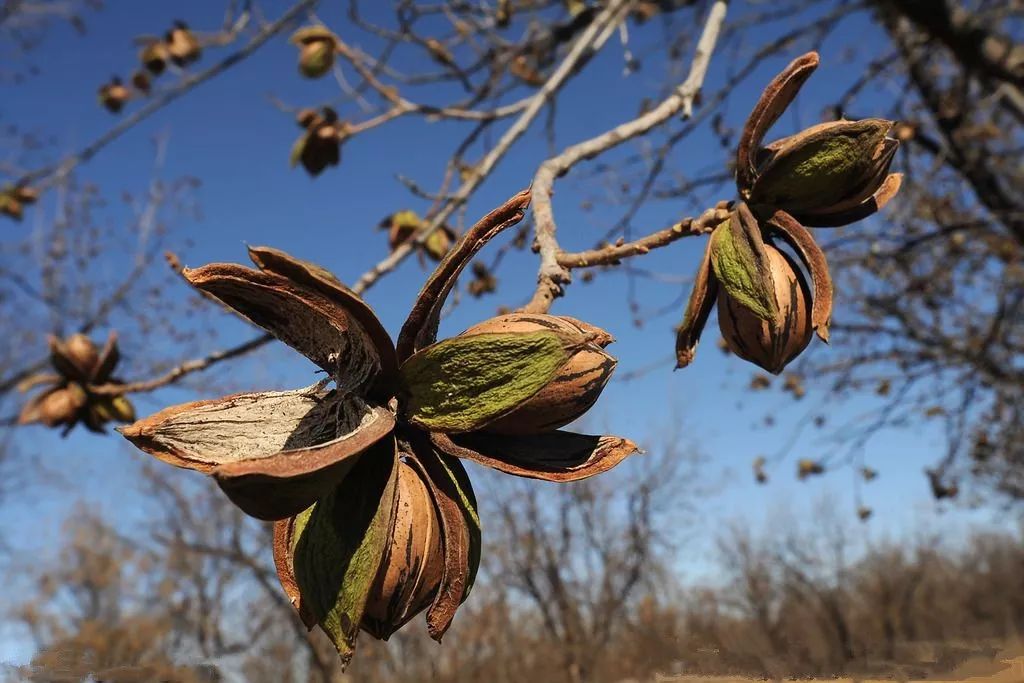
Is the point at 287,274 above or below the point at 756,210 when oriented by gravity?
below

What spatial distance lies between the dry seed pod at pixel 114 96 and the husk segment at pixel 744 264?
14.2ft

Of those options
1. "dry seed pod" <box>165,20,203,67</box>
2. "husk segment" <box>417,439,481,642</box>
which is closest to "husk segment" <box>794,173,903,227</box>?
"husk segment" <box>417,439,481,642</box>

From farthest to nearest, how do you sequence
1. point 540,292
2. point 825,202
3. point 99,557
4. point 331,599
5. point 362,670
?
point 99,557 → point 362,670 → point 825,202 → point 540,292 → point 331,599

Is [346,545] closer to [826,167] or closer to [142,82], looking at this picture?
[826,167]

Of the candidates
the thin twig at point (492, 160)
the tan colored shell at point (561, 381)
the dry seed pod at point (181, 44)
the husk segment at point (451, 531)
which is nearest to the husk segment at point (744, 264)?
the tan colored shell at point (561, 381)

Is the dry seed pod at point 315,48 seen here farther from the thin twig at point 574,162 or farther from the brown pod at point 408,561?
the brown pod at point 408,561

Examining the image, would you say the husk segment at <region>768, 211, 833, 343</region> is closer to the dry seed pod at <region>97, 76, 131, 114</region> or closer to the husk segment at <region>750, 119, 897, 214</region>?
the husk segment at <region>750, 119, 897, 214</region>

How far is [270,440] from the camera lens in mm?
932

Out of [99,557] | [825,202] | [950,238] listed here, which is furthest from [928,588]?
[99,557]

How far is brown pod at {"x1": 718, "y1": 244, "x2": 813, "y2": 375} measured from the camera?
3.88ft

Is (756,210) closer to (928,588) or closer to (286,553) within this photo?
(286,553)

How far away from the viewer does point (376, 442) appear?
908 millimetres

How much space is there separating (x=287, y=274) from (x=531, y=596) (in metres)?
16.0

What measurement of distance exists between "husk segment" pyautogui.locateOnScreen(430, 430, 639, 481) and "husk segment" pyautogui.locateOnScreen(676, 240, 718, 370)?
33cm
